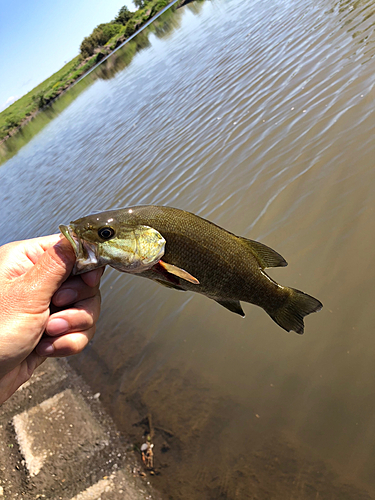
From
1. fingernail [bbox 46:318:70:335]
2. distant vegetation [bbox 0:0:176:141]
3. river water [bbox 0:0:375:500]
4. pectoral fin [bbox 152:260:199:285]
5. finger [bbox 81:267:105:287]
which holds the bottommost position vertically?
river water [bbox 0:0:375:500]

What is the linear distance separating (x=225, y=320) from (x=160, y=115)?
1113cm

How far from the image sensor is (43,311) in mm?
2389

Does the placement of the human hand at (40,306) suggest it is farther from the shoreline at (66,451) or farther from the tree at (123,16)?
the tree at (123,16)

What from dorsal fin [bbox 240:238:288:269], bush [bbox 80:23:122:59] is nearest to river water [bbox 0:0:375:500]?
dorsal fin [bbox 240:238:288:269]

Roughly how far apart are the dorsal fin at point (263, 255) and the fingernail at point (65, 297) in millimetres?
1306

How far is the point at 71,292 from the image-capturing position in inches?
101

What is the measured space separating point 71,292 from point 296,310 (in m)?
1.68

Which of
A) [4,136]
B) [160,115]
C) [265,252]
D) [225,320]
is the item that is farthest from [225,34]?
[4,136]

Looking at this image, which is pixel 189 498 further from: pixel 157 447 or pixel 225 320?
pixel 225 320

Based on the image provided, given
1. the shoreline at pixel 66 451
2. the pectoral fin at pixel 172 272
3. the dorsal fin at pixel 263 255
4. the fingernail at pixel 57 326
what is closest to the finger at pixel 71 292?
the fingernail at pixel 57 326

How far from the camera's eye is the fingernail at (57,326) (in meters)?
2.46

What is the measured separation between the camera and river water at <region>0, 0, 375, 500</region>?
3.70 metres

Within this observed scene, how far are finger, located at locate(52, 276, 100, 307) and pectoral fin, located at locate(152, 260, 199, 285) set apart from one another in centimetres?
59

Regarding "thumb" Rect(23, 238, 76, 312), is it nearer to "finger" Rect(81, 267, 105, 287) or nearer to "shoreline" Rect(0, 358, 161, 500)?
"finger" Rect(81, 267, 105, 287)
